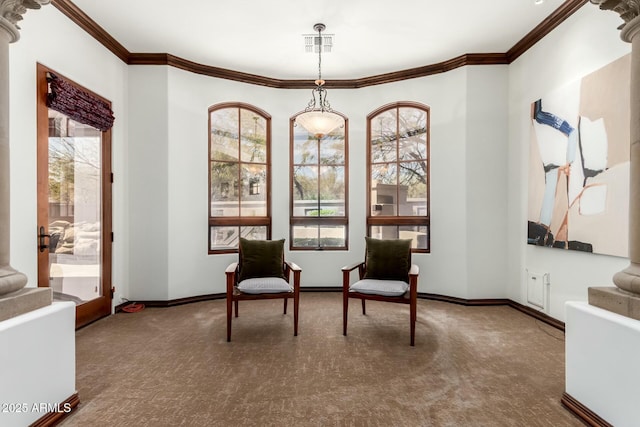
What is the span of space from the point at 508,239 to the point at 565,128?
1588mm

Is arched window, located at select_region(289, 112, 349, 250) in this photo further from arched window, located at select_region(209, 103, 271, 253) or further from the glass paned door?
the glass paned door

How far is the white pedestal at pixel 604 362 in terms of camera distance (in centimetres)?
176

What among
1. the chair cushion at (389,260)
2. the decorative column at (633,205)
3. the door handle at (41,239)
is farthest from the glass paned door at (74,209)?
the decorative column at (633,205)

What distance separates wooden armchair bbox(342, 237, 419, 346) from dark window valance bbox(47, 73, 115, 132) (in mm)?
3042

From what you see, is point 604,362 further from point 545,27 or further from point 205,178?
point 205,178

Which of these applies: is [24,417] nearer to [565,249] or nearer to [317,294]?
[317,294]

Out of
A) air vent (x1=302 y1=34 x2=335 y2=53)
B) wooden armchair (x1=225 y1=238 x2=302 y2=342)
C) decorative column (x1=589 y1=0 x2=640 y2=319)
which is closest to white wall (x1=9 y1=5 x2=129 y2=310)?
wooden armchair (x1=225 y1=238 x2=302 y2=342)

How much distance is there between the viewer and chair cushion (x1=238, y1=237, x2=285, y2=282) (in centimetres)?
395

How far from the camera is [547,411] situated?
7.16 ft

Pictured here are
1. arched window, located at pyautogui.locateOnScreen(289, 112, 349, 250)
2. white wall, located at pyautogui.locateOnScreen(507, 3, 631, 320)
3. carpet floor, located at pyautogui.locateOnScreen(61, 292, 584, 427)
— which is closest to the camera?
carpet floor, located at pyautogui.locateOnScreen(61, 292, 584, 427)

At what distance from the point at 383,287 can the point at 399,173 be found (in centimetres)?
229

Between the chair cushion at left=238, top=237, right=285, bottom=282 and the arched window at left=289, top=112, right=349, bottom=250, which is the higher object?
the arched window at left=289, top=112, right=349, bottom=250

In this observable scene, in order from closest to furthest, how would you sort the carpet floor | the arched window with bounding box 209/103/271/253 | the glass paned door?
1. the carpet floor
2. the glass paned door
3. the arched window with bounding box 209/103/271/253

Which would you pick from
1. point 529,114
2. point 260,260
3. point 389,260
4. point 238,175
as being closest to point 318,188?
point 238,175
